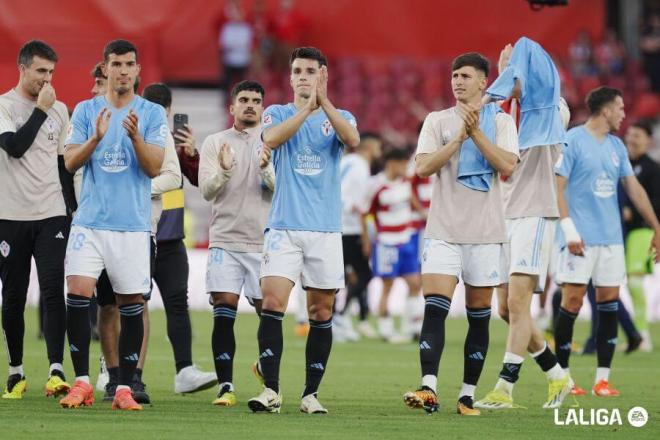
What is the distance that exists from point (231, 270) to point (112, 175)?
53.9 inches

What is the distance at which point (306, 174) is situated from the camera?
30.7 feet

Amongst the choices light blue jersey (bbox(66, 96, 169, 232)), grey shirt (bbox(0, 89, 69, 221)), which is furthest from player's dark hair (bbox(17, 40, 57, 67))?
light blue jersey (bbox(66, 96, 169, 232))

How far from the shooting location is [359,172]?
17.6 metres

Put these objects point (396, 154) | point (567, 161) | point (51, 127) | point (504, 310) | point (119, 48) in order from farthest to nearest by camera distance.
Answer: point (396, 154) → point (567, 161) → point (504, 310) → point (51, 127) → point (119, 48)

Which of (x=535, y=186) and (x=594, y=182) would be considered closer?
(x=535, y=186)

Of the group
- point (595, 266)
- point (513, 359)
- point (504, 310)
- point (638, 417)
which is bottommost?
point (638, 417)

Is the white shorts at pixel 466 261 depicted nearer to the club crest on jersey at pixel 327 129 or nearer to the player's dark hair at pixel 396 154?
the club crest on jersey at pixel 327 129

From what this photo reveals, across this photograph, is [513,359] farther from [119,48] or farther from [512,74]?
[119,48]

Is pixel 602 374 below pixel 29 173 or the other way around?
below

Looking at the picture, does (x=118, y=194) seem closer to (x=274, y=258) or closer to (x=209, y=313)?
(x=274, y=258)

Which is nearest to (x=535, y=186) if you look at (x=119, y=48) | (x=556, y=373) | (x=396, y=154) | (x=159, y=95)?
(x=556, y=373)

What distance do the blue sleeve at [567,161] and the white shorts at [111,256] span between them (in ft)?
11.8

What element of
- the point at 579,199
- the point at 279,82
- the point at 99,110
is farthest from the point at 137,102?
the point at 279,82

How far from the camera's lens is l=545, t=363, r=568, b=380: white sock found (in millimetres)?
10211
